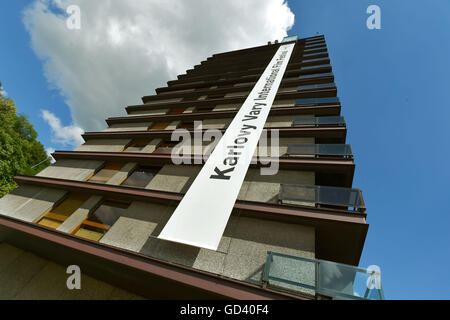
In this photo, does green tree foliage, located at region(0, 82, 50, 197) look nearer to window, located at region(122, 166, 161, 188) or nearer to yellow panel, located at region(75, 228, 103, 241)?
window, located at region(122, 166, 161, 188)

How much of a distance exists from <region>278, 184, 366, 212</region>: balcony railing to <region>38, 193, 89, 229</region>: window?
885 cm

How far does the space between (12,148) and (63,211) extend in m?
20.1

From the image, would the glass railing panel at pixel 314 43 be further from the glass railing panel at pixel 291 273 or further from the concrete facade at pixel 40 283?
the concrete facade at pixel 40 283

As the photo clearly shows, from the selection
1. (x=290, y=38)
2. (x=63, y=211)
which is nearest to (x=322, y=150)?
(x=63, y=211)

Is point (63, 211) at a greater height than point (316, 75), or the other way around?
point (316, 75)

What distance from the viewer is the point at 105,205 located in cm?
855

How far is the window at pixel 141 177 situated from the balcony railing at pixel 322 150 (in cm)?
665

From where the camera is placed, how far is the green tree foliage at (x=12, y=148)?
782 inches

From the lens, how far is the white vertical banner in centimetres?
523

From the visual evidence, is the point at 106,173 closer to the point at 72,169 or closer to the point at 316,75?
the point at 72,169

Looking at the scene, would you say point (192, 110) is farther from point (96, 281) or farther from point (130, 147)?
point (96, 281)

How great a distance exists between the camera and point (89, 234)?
7.57 meters

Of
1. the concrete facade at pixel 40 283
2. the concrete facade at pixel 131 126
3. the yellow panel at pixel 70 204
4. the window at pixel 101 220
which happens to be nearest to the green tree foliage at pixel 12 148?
the concrete facade at pixel 131 126
